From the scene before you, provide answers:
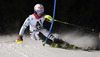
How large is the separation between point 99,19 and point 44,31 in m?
2.90

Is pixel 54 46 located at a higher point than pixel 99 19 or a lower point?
lower

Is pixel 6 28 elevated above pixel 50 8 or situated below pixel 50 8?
below

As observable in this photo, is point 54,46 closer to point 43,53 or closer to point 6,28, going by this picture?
point 43,53

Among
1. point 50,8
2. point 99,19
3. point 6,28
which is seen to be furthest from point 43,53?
point 99,19

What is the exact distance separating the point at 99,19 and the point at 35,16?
10.4 feet

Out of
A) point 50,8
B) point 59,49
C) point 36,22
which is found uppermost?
point 50,8

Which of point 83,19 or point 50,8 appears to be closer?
point 50,8

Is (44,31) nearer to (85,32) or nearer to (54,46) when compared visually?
(54,46)

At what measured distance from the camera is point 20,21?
466cm

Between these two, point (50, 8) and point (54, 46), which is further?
point (50, 8)

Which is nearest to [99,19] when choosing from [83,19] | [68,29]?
[83,19]

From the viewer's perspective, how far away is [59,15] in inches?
191

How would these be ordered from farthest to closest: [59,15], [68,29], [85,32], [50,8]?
[68,29], [85,32], [59,15], [50,8]

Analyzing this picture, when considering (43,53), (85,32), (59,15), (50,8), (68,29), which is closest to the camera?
(43,53)
